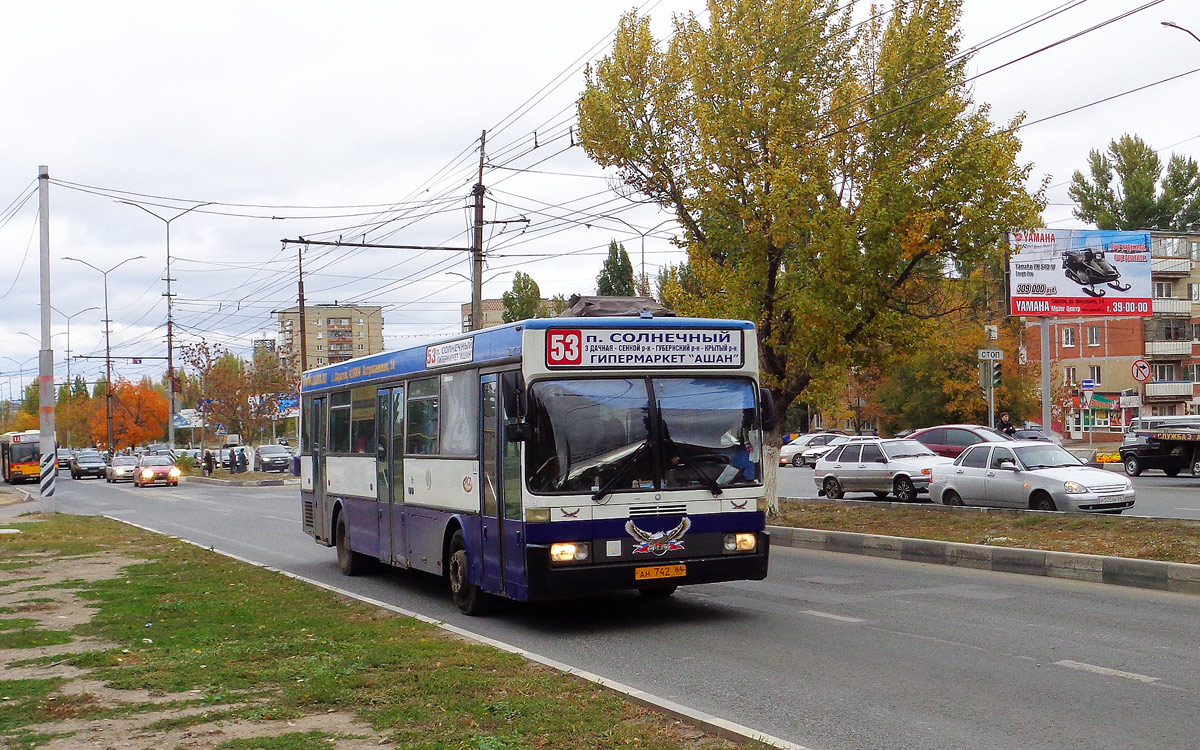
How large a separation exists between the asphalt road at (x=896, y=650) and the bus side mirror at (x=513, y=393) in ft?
6.82

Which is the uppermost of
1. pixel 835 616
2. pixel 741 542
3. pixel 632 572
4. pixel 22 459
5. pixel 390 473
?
pixel 390 473

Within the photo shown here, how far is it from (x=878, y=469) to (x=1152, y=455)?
11.0 meters

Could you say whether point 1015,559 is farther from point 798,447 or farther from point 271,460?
point 271,460

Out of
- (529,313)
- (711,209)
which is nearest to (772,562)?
(711,209)

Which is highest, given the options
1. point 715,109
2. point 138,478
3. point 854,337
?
point 715,109

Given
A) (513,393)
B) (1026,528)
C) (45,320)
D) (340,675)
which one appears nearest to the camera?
(340,675)

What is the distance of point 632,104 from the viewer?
21219 mm

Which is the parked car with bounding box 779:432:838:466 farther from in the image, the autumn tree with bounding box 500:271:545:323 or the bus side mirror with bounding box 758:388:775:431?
A: the bus side mirror with bounding box 758:388:775:431

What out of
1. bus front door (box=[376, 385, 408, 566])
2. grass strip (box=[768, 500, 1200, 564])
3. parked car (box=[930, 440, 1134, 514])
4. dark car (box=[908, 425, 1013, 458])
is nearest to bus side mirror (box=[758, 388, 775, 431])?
bus front door (box=[376, 385, 408, 566])

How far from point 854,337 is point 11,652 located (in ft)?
46.6

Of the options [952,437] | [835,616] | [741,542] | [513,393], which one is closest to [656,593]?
[741,542]

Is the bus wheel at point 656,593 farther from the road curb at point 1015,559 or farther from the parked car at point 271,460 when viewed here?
the parked car at point 271,460

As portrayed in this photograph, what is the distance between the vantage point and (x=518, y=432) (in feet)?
35.2

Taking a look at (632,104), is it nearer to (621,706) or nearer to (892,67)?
(892,67)
